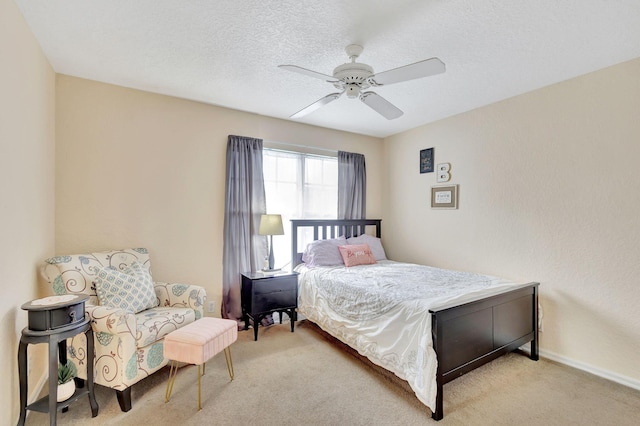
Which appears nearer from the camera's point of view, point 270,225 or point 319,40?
point 319,40

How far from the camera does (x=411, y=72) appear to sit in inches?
80.3

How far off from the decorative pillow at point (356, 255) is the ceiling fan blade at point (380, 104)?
6.07 ft

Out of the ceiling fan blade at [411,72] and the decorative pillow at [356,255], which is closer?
the ceiling fan blade at [411,72]

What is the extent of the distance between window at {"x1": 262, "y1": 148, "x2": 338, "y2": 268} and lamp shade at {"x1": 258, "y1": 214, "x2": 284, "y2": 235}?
41 cm

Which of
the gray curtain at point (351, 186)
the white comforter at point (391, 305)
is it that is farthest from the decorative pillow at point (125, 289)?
the gray curtain at point (351, 186)

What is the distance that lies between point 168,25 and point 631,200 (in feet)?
12.5

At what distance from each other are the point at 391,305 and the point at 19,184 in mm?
2770

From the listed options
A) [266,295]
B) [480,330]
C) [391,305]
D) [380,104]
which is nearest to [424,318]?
[391,305]

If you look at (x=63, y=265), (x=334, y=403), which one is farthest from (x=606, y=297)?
(x=63, y=265)

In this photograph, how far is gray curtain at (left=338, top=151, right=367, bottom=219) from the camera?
4.52 m

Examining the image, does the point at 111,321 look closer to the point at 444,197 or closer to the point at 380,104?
the point at 380,104

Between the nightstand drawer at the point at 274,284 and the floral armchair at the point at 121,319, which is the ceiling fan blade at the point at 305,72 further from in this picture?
the nightstand drawer at the point at 274,284

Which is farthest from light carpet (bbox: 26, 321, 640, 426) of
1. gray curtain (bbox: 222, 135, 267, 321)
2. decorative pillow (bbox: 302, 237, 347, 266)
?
decorative pillow (bbox: 302, 237, 347, 266)

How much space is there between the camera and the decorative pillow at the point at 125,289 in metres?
2.37
